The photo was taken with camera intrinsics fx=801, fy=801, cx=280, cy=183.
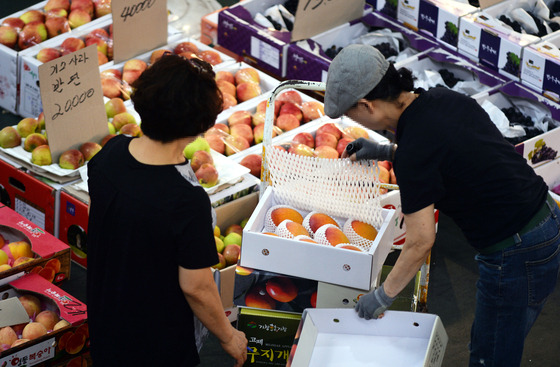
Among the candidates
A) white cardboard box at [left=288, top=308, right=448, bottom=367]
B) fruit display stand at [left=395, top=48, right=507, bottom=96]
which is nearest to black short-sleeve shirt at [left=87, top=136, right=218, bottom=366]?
white cardboard box at [left=288, top=308, right=448, bottom=367]

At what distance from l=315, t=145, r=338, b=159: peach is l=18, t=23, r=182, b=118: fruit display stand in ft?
4.57

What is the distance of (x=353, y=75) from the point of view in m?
2.16

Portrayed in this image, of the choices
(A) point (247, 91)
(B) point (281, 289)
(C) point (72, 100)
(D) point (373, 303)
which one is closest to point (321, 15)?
(A) point (247, 91)

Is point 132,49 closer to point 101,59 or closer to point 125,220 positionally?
point 101,59

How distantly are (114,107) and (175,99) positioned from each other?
2.18 metres

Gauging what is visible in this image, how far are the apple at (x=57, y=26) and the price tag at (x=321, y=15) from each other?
53.2 inches

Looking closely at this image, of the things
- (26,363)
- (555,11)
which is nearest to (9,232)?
(26,363)

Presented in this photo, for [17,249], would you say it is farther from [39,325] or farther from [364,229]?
[364,229]

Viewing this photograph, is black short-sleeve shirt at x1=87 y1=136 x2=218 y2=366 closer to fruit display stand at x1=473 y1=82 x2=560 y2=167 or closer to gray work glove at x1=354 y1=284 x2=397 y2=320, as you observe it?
gray work glove at x1=354 y1=284 x2=397 y2=320

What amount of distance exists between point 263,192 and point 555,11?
3.07 m

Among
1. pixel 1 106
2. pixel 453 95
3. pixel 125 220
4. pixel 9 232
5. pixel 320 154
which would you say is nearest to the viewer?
pixel 125 220

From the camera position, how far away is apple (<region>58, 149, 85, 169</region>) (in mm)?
3588

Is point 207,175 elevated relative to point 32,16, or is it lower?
lower

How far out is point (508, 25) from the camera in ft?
15.3
